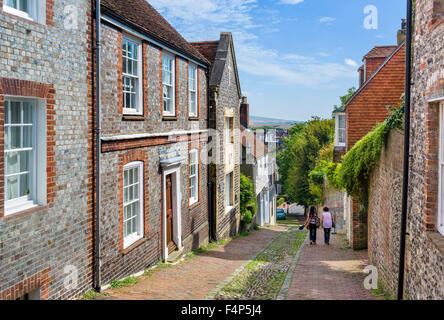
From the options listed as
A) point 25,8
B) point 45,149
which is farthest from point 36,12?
point 45,149

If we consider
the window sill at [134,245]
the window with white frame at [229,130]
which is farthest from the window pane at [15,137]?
the window with white frame at [229,130]

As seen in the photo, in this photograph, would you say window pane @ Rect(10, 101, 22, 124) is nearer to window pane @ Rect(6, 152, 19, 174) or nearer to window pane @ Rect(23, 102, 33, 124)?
window pane @ Rect(23, 102, 33, 124)

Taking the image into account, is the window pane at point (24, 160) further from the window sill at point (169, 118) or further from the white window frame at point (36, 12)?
the window sill at point (169, 118)

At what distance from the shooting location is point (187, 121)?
47.0ft

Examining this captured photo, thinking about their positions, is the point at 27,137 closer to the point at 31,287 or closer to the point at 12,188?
the point at 12,188

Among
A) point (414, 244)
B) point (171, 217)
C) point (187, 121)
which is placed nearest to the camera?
point (414, 244)

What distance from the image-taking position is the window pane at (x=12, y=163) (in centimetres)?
631

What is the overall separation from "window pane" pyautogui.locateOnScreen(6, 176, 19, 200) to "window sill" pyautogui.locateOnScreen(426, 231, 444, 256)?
6084 millimetres

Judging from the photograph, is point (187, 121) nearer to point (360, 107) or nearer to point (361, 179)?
point (361, 179)

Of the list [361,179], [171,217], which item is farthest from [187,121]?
[361,179]

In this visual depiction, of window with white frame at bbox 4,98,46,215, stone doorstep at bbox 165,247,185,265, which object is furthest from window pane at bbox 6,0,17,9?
stone doorstep at bbox 165,247,185,265

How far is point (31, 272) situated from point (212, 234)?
11110 millimetres

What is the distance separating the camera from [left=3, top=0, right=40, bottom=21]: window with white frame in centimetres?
627

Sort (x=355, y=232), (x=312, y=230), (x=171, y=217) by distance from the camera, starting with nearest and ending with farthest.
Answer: (x=171, y=217) → (x=355, y=232) → (x=312, y=230)
